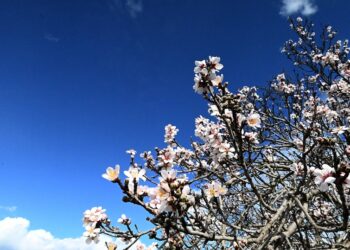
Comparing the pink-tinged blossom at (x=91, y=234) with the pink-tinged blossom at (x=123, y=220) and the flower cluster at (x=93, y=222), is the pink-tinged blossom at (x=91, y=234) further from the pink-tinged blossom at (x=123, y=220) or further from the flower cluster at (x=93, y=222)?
the pink-tinged blossom at (x=123, y=220)

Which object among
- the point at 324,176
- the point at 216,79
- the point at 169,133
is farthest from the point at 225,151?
the point at 169,133

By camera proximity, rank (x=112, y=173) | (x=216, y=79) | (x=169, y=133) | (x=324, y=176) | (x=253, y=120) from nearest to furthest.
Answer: (x=324, y=176) → (x=112, y=173) → (x=216, y=79) → (x=253, y=120) → (x=169, y=133)

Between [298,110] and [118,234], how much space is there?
5950mm

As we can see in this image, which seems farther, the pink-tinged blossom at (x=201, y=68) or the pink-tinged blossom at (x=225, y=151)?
the pink-tinged blossom at (x=225, y=151)

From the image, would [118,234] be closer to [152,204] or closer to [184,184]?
[152,204]

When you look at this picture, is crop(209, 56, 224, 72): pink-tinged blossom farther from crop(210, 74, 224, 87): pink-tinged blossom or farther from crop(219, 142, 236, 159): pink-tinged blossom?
crop(219, 142, 236, 159): pink-tinged blossom

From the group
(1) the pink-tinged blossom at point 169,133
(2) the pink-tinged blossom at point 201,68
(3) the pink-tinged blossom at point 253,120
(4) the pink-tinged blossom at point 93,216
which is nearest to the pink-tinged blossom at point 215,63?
(2) the pink-tinged blossom at point 201,68

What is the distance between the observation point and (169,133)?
547 centimetres

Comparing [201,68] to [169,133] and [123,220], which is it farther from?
[169,133]

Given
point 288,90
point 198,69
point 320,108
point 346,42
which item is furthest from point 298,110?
point 198,69

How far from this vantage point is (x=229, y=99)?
7.41 feet

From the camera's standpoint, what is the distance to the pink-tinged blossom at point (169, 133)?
5.45 metres

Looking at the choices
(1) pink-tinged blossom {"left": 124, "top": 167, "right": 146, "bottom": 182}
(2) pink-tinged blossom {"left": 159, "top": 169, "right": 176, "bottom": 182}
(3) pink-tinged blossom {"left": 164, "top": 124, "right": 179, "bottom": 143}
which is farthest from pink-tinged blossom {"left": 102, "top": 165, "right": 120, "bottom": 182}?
(3) pink-tinged blossom {"left": 164, "top": 124, "right": 179, "bottom": 143}

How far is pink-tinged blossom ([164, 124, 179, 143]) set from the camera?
5449mm
